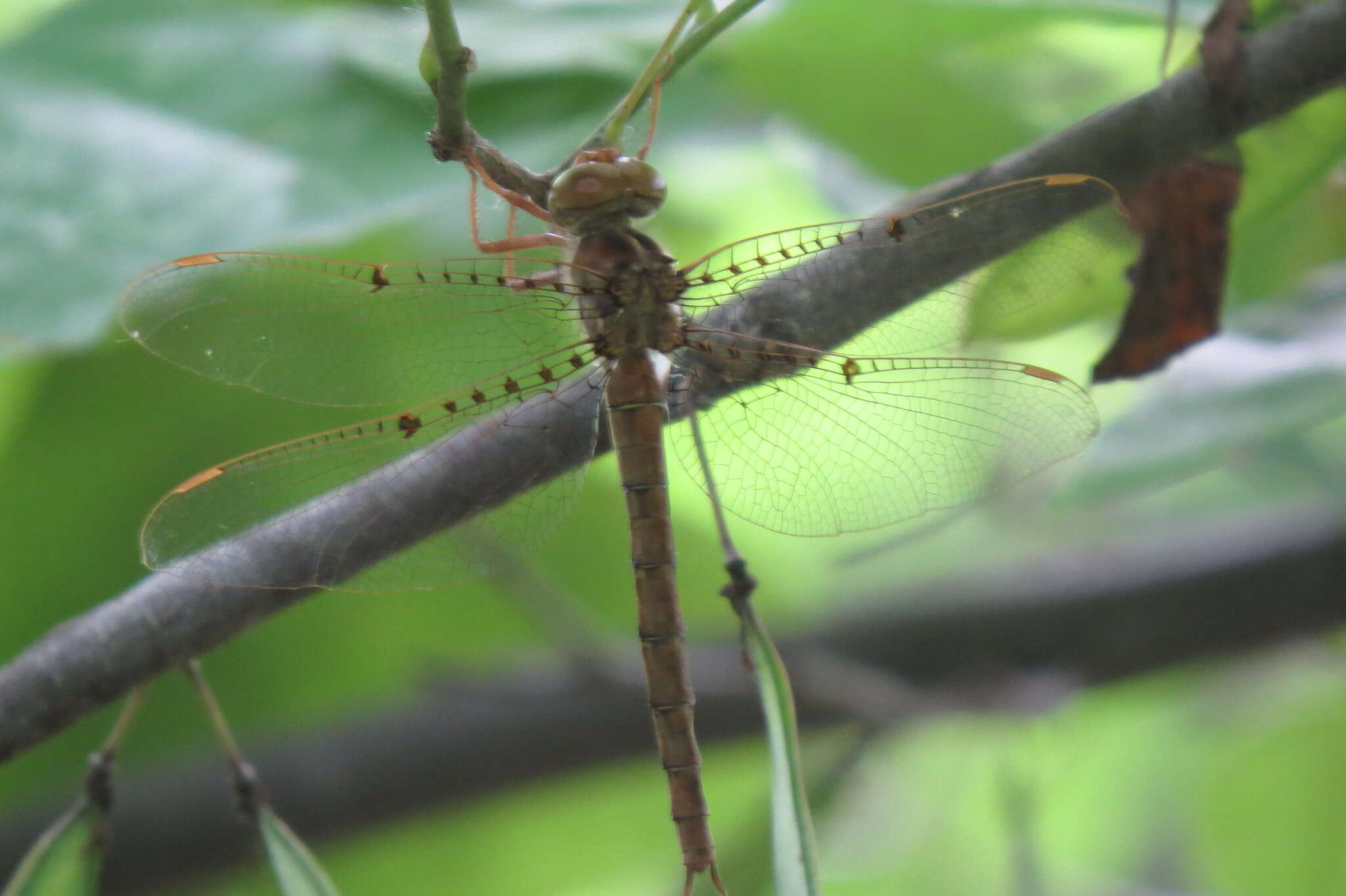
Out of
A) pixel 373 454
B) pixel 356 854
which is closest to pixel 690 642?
pixel 356 854

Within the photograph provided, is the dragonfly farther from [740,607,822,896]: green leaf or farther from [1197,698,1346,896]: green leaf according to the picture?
[1197,698,1346,896]: green leaf

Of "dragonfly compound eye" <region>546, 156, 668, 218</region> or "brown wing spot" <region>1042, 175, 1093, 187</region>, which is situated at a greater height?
"dragonfly compound eye" <region>546, 156, 668, 218</region>

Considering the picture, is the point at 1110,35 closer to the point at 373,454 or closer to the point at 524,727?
the point at 373,454

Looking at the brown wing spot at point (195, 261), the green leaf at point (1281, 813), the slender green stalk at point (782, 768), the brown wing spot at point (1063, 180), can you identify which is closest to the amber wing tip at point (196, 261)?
the brown wing spot at point (195, 261)

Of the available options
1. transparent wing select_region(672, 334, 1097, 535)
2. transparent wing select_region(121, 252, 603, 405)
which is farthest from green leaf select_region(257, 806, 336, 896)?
transparent wing select_region(672, 334, 1097, 535)

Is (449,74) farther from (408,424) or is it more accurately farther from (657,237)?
(657,237)
